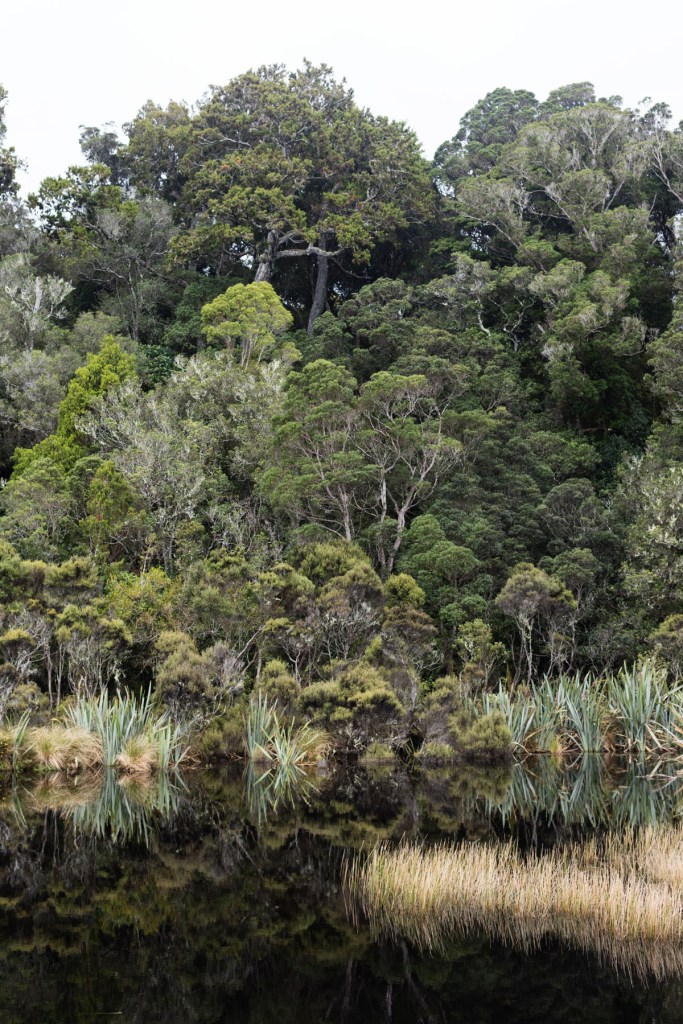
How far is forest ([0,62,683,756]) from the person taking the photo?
18422 mm

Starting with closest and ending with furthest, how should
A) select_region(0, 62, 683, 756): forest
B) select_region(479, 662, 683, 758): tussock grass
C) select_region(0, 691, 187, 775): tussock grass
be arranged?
select_region(0, 691, 187, 775): tussock grass < select_region(479, 662, 683, 758): tussock grass < select_region(0, 62, 683, 756): forest

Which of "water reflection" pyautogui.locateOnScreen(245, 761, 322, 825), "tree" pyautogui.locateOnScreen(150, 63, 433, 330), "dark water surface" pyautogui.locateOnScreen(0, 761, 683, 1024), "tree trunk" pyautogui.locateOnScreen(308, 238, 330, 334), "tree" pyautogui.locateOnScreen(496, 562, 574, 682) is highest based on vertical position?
"tree" pyautogui.locateOnScreen(150, 63, 433, 330)

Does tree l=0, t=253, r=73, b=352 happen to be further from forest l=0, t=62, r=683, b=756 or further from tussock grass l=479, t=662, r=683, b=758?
tussock grass l=479, t=662, r=683, b=758

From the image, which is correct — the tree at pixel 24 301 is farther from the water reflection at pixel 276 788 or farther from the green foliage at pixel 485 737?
the green foliage at pixel 485 737

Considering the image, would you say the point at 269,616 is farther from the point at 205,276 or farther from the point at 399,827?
the point at 205,276

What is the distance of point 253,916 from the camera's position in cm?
771

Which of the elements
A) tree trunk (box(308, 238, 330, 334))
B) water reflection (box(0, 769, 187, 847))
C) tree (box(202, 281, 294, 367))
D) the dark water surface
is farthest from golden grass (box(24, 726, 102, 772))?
tree trunk (box(308, 238, 330, 334))

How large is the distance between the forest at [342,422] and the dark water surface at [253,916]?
13.4 feet

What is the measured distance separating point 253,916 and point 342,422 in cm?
1577

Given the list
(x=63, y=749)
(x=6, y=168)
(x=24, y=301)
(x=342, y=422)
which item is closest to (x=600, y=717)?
(x=342, y=422)

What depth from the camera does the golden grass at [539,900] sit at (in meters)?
7.02

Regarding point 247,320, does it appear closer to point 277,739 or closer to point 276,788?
point 277,739

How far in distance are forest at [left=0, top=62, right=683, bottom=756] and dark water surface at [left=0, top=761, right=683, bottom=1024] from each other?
4088mm

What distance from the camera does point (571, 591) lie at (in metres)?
20.7
